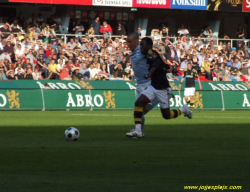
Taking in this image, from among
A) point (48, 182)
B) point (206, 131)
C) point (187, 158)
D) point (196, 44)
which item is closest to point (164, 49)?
point (196, 44)

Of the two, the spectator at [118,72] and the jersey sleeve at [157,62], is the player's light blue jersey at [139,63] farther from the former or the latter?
the spectator at [118,72]

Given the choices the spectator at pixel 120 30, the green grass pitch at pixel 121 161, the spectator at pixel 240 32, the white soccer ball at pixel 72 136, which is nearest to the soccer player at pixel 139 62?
the green grass pitch at pixel 121 161

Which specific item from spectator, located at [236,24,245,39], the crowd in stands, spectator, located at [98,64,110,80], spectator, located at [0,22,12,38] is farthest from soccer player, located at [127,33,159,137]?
spectator, located at [236,24,245,39]

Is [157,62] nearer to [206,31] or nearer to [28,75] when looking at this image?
[28,75]

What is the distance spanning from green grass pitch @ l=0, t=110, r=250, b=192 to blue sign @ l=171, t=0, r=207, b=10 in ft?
87.7

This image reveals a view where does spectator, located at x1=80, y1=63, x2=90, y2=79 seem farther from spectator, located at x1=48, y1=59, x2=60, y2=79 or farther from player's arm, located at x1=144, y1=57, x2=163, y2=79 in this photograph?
player's arm, located at x1=144, y1=57, x2=163, y2=79

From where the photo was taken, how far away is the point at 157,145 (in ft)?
42.0

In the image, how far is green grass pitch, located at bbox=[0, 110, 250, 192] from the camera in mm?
7820

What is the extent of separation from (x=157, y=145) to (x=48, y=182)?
516 cm

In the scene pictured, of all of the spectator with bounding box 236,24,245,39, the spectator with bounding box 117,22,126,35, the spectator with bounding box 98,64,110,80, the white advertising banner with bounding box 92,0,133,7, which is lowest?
the spectator with bounding box 98,64,110,80

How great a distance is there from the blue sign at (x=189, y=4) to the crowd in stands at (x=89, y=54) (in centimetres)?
182

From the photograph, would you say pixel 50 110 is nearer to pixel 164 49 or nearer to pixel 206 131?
pixel 164 49

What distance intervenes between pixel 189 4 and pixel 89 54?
1152 centimetres

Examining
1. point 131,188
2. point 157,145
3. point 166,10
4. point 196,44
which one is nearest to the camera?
point 131,188
